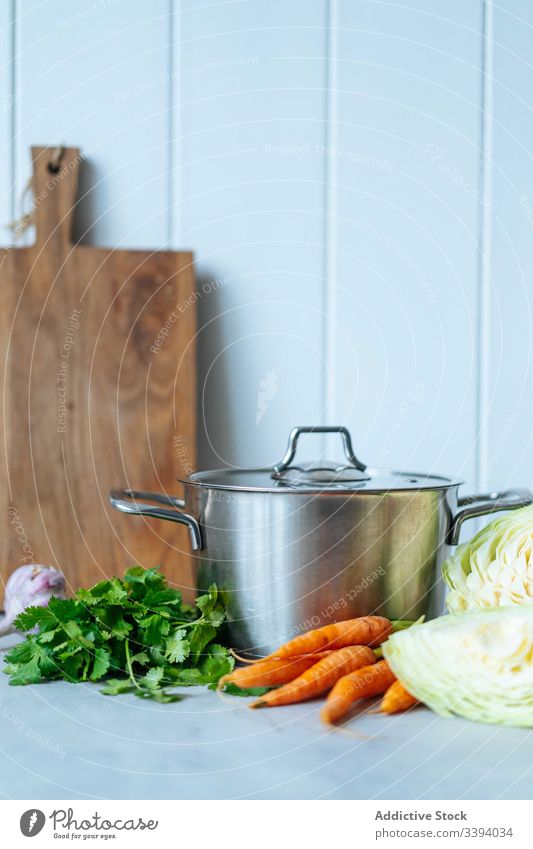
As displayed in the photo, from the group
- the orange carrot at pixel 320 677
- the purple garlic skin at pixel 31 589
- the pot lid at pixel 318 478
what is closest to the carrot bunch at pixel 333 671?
the orange carrot at pixel 320 677

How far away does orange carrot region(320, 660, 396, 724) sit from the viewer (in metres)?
0.69

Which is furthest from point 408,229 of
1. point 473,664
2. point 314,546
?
point 473,664

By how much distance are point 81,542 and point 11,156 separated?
498mm

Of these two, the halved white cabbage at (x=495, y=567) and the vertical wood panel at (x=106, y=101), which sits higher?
the vertical wood panel at (x=106, y=101)

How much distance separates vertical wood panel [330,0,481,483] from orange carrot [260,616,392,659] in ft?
1.20

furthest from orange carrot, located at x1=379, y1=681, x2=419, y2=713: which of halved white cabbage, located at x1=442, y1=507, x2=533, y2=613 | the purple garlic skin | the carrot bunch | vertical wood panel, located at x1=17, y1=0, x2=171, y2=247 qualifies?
vertical wood panel, located at x1=17, y1=0, x2=171, y2=247

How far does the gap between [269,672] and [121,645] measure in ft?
0.47

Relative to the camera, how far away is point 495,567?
81 cm

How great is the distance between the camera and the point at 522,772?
1.94 ft

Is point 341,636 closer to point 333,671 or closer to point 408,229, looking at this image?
point 333,671

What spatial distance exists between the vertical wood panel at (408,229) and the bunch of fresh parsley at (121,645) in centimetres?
42

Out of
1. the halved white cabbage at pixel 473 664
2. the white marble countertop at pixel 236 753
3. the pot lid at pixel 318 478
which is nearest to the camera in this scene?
the white marble countertop at pixel 236 753

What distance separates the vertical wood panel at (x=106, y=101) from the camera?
1.06 metres

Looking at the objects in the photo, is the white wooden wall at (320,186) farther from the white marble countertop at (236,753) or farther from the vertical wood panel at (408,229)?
the white marble countertop at (236,753)
